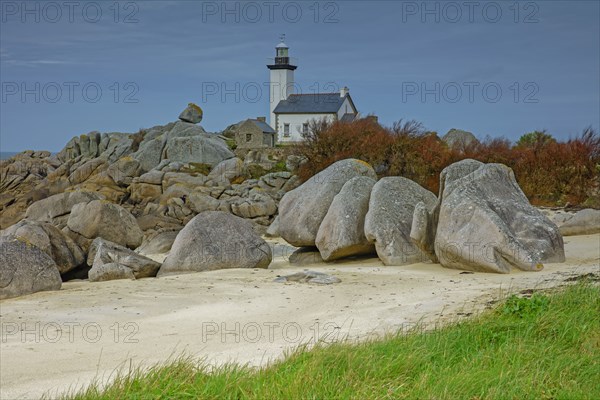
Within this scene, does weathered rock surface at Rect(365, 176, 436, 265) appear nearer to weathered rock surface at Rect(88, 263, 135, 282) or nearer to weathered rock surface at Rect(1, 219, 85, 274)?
weathered rock surface at Rect(88, 263, 135, 282)

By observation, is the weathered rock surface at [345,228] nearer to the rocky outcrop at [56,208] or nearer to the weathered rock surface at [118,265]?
the weathered rock surface at [118,265]

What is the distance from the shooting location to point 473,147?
29172 mm

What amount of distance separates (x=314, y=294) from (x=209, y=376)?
6.13 m

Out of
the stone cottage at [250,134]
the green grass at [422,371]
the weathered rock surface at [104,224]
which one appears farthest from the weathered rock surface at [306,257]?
the stone cottage at [250,134]

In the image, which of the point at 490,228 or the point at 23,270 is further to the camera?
the point at 490,228

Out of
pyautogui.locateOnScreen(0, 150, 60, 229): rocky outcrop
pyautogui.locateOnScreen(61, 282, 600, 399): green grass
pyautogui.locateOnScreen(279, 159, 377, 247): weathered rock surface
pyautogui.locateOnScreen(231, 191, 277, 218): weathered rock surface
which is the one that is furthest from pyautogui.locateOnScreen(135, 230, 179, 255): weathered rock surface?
pyautogui.locateOnScreen(0, 150, 60, 229): rocky outcrop

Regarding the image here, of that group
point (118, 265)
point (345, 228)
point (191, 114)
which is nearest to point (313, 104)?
point (191, 114)

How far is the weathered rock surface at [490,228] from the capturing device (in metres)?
15.1

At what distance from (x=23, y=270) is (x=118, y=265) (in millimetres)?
2501

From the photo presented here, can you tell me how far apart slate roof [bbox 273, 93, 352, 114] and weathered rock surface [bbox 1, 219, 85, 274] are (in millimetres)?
46728

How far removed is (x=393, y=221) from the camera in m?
17.5

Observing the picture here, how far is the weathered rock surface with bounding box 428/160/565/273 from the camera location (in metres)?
15.1

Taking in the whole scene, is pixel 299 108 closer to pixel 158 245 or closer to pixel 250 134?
pixel 250 134

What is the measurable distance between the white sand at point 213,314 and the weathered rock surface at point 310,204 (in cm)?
300
